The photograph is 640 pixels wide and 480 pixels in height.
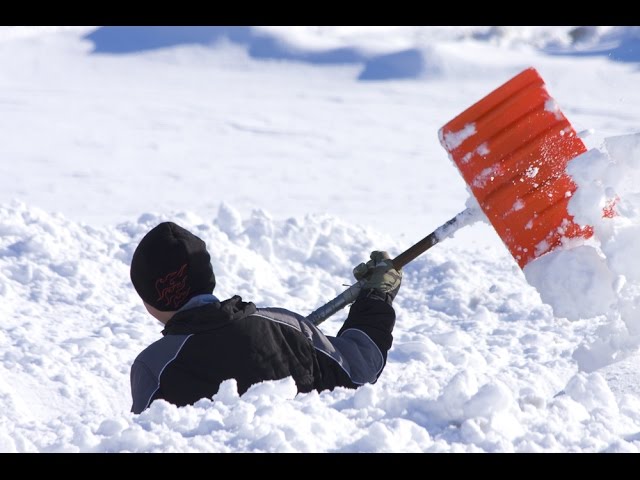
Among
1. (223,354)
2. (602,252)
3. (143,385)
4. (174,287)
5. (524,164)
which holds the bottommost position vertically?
(143,385)

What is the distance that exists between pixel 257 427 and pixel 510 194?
3.94ft

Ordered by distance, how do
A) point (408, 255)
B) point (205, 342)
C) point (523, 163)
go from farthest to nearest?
point (408, 255) → point (523, 163) → point (205, 342)

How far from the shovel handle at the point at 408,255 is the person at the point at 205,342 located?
458mm

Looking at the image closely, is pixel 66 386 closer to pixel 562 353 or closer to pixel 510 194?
pixel 510 194

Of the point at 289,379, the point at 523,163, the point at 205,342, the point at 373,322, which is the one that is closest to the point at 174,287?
the point at 205,342

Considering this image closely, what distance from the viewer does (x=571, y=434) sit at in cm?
225

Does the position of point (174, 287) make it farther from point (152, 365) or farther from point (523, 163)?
point (523, 163)

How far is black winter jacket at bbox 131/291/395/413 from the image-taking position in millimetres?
2258

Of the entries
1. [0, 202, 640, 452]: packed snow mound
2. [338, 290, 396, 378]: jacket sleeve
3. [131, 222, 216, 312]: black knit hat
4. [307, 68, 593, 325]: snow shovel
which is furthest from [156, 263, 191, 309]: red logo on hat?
[307, 68, 593, 325]: snow shovel

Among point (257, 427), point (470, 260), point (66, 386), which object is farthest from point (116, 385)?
point (470, 260)

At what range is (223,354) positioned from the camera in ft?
7.44

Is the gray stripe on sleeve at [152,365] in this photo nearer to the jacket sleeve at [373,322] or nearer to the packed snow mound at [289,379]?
the packed snow mound at [289,379]

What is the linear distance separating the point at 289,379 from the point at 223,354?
0.58 feet

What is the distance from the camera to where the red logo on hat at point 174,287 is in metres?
2.36
